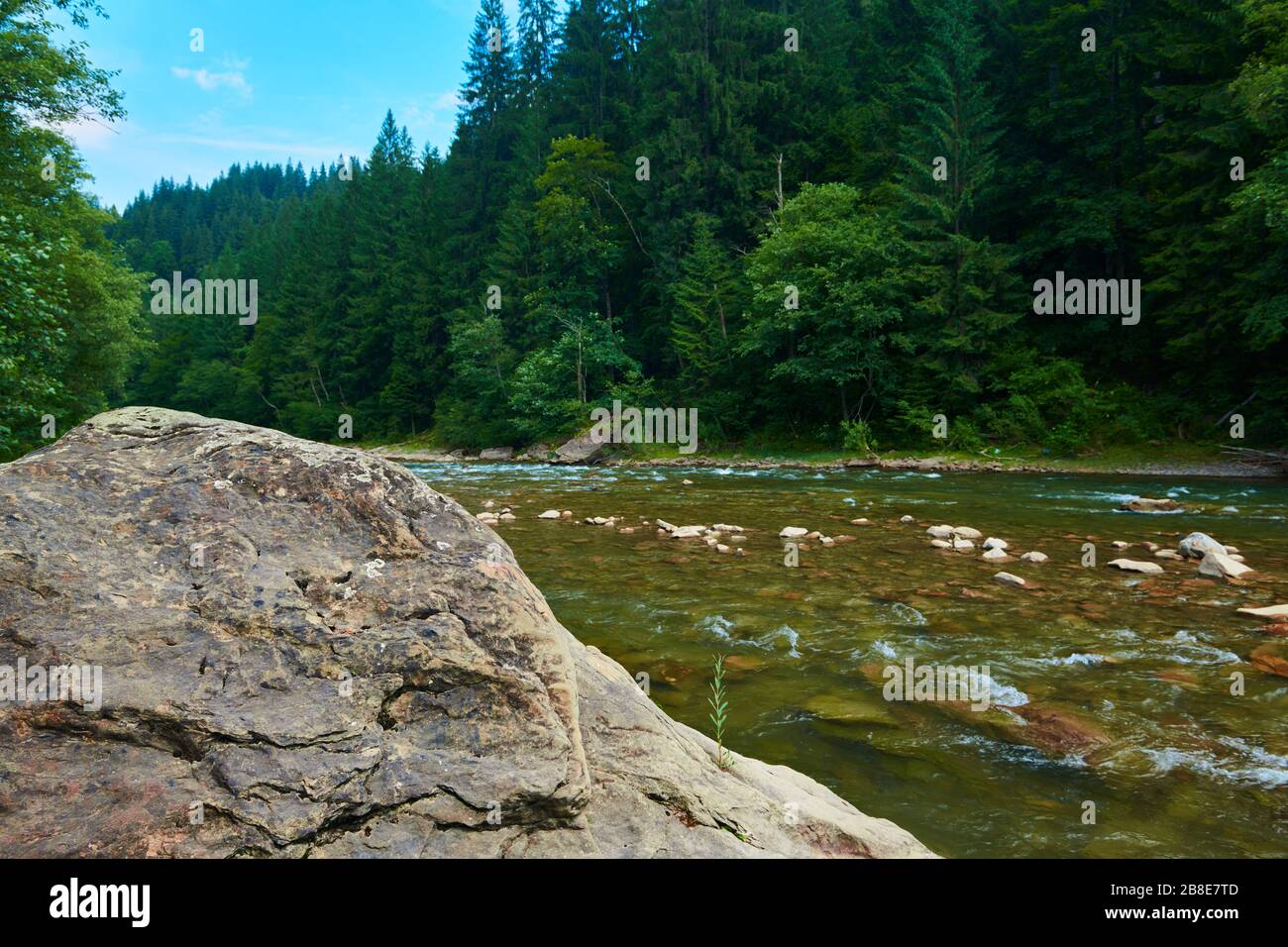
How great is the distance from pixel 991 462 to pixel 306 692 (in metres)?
25.6

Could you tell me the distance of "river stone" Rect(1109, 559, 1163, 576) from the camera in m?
8.92

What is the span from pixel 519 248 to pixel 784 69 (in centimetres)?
1900

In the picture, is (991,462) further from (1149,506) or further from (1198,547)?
(1198,547)

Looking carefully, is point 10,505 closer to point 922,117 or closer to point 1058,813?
point 1058,813

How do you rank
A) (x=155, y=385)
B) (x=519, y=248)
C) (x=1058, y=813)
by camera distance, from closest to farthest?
(x=1058, y=813) → (x=519, y=248) → (x=155, y=385)

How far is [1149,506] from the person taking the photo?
1427 centimetres

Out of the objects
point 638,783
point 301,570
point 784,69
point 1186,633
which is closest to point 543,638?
point 638,783

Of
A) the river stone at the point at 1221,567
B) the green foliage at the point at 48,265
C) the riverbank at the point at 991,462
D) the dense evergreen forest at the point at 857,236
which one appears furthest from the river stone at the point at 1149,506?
the green foliage at the point at 48,265

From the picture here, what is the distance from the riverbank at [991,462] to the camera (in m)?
21.2

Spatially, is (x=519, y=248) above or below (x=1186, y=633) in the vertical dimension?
above

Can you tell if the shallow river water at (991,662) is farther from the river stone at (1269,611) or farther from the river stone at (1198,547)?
the river stone at (1198,547)

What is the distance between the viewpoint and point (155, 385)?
3004 inches

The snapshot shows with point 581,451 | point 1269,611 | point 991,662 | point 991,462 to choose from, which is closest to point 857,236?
point 991,462

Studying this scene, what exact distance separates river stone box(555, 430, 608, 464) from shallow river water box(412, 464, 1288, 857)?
1883 centimetres
